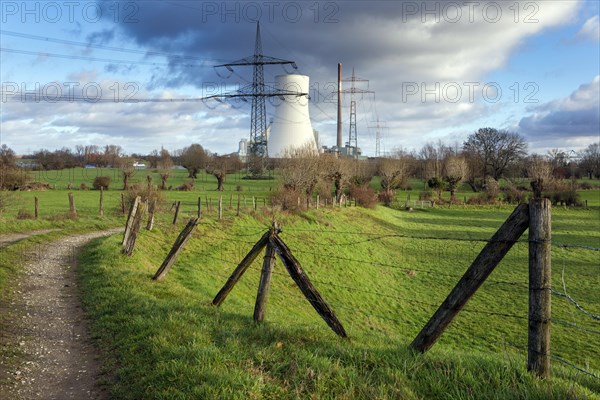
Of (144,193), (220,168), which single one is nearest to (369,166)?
(220,168)

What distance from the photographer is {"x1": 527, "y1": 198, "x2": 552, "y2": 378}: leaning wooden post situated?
4203 mm

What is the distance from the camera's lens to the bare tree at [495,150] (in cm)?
7944

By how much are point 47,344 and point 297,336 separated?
349 cm

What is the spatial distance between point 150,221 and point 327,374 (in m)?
15.6

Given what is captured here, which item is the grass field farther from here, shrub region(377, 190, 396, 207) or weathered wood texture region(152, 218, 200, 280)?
shrub region(377, 190, 396, 207)

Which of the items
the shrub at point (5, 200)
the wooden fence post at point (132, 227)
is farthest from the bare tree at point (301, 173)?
the wooden fence post at point (132, 227)

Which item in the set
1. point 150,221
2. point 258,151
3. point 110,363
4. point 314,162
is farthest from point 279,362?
point 258,151

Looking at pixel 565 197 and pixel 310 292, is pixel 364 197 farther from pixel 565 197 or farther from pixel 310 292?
pixel 310 292

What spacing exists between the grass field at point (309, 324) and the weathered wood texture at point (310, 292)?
204 mm

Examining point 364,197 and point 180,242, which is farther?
point 364,197

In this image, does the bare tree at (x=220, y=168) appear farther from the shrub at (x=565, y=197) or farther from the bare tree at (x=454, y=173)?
the shrub at (x=565, y=197)

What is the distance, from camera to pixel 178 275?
1372 centimetres

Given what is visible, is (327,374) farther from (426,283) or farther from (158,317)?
(426,283)

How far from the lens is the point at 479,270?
4.60 m
